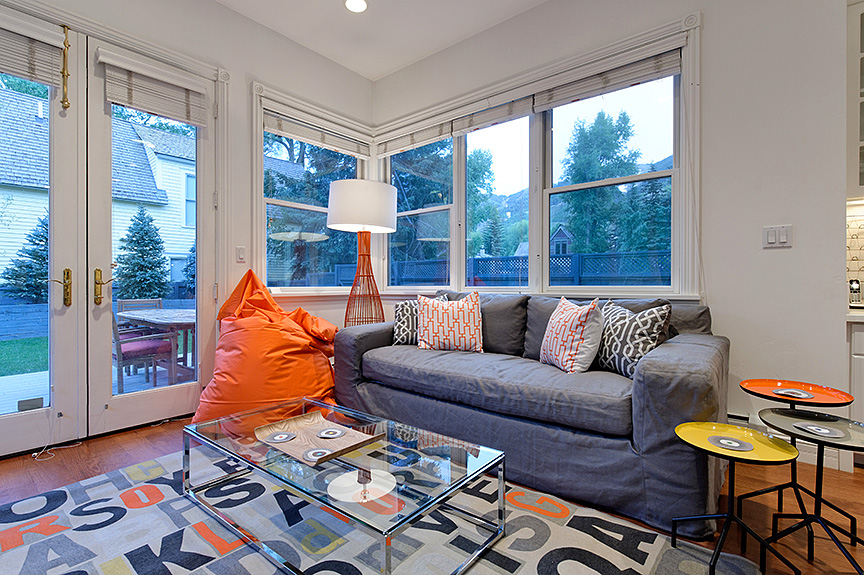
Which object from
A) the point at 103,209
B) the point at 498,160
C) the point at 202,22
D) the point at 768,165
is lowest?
the point at 103,209

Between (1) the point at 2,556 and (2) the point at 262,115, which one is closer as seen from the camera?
(1) the point at 2,556

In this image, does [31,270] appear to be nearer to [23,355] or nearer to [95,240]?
[95,240]

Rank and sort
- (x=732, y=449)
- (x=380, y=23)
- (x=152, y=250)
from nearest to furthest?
(x=732, y=449), (x=152, y=250), (x=380, y=23)

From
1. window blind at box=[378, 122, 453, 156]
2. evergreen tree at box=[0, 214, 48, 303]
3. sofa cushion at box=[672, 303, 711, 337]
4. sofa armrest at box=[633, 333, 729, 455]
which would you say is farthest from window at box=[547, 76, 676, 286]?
evergreen tree at box=[0, 214, 48, 303]

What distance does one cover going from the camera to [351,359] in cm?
261

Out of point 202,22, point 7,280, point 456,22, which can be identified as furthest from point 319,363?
point 456,22

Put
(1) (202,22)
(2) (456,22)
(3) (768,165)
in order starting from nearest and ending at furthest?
(3) (768,165)
(1) (202,22)
(2) (456,22)

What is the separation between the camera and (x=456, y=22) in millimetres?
3172

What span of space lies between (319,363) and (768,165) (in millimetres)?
2798

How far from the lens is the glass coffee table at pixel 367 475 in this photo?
1119 millimetres

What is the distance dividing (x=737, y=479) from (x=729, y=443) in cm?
94

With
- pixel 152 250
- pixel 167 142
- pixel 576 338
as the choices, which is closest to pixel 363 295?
pixel 152 250

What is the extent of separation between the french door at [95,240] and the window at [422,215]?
1.66 meters

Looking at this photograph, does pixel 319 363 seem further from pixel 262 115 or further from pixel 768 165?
pixel 768 165
